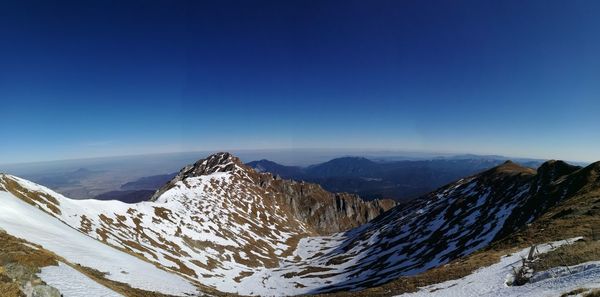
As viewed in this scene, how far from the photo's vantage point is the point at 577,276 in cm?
2073

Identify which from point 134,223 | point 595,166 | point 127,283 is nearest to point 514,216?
point 595,166

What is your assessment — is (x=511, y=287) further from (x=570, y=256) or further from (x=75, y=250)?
(x=75, y=250)

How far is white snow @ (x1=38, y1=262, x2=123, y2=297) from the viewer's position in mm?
18688

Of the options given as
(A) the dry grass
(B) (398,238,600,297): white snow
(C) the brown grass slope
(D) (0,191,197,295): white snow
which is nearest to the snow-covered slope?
(D) (0,191,197,295): white snow

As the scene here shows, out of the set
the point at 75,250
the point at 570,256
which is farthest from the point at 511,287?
the point at 75,250

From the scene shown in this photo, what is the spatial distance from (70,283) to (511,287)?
32161mm

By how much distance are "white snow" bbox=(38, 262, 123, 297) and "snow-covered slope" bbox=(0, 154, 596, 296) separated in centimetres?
3694

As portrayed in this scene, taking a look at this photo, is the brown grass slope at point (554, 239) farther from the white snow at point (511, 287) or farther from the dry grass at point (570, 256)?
the white snow at point (511, 287)

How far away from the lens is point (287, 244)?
185 metres

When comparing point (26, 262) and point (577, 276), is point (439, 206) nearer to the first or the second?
point (577, 276)

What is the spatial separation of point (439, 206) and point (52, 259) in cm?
15470

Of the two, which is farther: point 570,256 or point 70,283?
point 570,256

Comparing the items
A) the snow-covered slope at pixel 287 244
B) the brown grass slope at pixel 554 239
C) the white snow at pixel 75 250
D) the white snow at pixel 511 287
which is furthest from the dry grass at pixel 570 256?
the snow-covered slope at pixel 287 244

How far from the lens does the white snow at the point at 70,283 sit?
61.3ft
